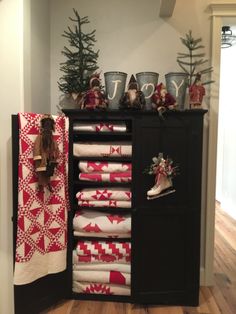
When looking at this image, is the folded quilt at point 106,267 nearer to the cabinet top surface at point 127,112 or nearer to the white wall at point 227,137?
the cabinet top surface at point 127,112

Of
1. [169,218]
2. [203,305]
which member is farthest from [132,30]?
[203,305]

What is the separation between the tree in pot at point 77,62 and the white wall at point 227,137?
3.11 metres

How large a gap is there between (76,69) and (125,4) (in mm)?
722

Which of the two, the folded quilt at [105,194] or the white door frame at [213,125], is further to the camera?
the white door frame at [213,125]

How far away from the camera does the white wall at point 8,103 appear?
1992mm

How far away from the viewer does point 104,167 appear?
2.22 metres

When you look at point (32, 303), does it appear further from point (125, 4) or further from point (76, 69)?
point (125, 4)

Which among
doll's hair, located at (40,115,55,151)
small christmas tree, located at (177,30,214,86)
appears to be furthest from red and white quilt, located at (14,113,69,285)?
small christmas tree, located at (177,30,214,86)

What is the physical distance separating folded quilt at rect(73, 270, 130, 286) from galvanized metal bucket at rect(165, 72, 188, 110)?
137cm

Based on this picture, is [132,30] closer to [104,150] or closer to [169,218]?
[104,150]

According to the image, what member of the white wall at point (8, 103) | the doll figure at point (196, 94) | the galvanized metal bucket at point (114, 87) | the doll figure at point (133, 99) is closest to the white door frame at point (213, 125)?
the doll figure at point (196, 94)

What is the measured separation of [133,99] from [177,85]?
390mm

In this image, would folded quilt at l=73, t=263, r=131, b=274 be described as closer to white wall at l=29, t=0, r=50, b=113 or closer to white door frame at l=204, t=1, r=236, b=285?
white door frame at l=204, t=1, r=236, b=285

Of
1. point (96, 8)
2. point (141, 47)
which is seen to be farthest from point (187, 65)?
point (96, 8)
